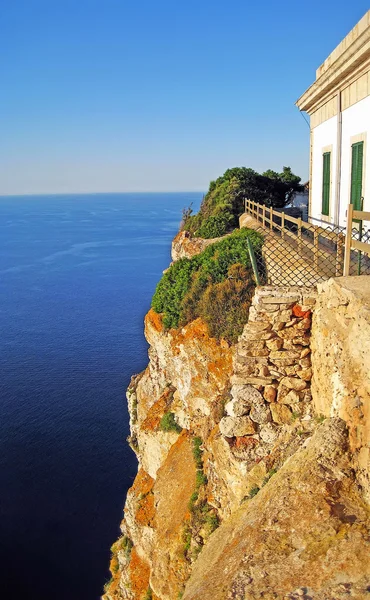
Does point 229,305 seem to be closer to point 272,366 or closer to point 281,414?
point 272,366

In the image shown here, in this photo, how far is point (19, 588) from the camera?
21.9m

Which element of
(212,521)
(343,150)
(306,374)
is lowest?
(212,521)

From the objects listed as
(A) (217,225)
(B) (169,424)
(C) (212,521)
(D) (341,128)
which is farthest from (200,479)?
(A) (217,225)

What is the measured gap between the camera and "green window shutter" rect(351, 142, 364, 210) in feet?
36.6

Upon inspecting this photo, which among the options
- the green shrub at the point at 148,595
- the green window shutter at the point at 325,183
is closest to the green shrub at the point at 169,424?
the green shrub at the point at 148,595

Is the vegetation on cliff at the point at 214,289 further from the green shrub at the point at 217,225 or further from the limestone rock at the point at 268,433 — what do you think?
the green shrub at the point at 217,225

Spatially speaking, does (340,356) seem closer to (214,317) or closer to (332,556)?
(332,556)

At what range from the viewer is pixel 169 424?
40.5 feet

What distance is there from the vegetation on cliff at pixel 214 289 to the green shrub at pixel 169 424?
8.09ft

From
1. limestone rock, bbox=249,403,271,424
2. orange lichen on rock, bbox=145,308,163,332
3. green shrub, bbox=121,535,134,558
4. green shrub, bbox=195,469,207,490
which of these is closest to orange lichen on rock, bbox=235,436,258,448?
limestone rock, bbox=249,403,271,424

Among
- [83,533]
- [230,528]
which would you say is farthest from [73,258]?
[230,528]

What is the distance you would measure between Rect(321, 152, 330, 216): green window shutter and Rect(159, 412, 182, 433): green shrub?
7.82 m

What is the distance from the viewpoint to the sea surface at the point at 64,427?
2319cm

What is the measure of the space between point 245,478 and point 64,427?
87.4ft
